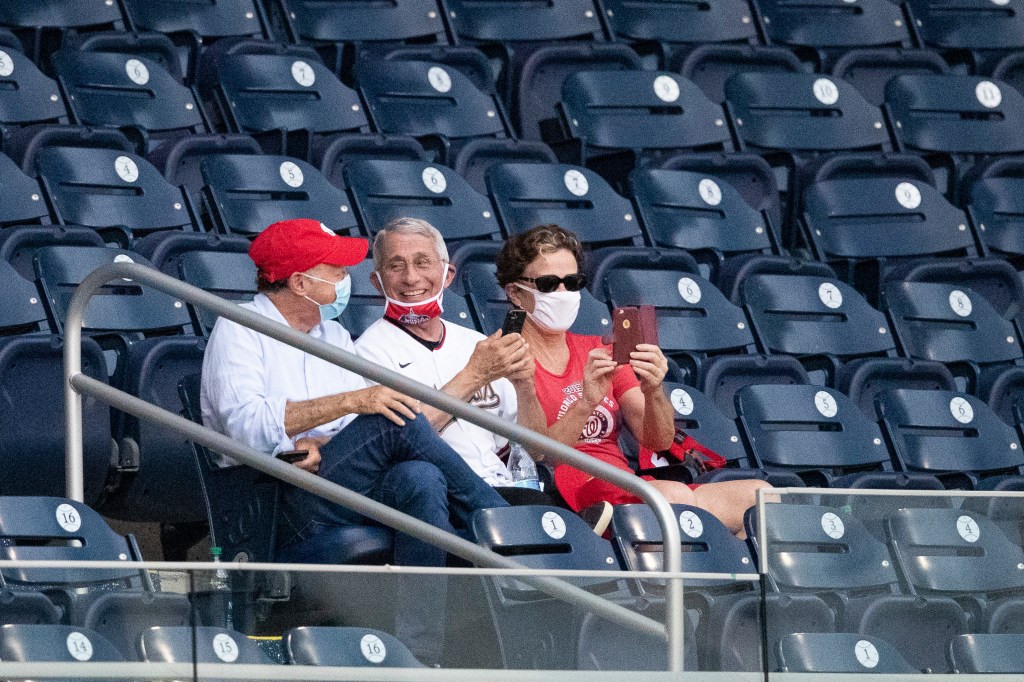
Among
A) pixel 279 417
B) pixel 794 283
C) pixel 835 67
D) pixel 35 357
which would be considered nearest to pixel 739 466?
pixel 794 283

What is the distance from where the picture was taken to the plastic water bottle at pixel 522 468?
334 cm

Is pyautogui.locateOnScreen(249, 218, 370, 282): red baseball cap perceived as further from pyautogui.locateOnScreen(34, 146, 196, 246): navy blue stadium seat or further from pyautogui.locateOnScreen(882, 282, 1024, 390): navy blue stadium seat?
pyautogui.locateOnScreen(882, 282, 1024, 390): navy blue stadium seat

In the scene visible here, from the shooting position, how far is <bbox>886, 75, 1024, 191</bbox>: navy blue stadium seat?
534 centimetres

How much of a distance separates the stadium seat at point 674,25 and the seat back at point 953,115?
563 millimetres

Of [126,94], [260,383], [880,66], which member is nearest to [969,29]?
[880,66]

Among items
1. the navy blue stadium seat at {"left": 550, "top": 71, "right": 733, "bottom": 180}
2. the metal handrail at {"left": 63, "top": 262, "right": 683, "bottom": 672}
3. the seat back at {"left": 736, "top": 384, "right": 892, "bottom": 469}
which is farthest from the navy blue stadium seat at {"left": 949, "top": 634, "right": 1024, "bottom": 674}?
the navy blue stadium seat at {"left": 550, "top": 71, "right": 733, "bottom": 180}

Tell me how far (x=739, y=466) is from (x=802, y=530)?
142 cm

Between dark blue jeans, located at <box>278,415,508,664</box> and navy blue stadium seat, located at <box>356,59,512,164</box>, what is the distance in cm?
202

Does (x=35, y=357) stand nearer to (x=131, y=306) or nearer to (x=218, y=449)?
(x=131, y=306)

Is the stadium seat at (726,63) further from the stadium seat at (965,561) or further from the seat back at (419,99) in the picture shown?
the stadium seat at (965,561)

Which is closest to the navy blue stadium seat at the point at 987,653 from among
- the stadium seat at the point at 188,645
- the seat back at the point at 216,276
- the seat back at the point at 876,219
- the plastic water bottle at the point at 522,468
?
the plastic water bottle at the point at 522,468

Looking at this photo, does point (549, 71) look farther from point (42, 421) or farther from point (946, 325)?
point (42, 421)

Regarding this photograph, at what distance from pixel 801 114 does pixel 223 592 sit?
3491 millimetres

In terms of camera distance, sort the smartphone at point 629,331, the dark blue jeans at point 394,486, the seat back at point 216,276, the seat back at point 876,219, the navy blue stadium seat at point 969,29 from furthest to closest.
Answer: the navy blue stadium seat at point 969,29 < the seat back at point 876,219 < the seat back at point 216,276 < the smartphone at point 629,331 < the dark blue jeans at point 394,486
